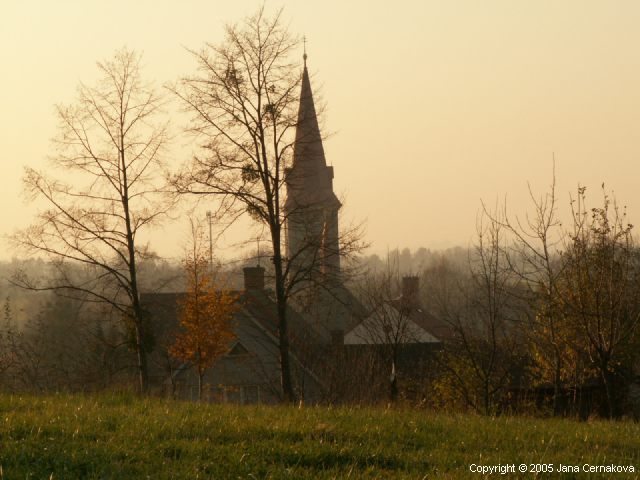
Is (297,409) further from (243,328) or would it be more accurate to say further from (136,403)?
(243,328)

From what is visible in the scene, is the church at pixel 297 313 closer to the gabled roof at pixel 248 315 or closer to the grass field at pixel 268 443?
the gabled roof at pixel 248 315

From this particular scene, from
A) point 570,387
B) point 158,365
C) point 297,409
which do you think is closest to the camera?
point 297,409

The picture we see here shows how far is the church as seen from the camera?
22.0 m

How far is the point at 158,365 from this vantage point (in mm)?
41156

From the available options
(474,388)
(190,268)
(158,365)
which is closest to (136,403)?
(474,388)

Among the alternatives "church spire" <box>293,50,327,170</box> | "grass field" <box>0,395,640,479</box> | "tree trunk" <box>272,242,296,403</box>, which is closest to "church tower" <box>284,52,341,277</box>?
"church spire" <box>293,50,327,170</box>

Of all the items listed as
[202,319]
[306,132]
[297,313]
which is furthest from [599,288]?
[297,313]

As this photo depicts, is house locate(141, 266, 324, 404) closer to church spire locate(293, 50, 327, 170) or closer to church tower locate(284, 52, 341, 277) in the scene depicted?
church tower locate(284, 52, 341, 277)

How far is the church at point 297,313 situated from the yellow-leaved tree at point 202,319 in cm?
97

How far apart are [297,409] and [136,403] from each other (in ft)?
7.14

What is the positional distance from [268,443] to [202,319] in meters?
28.4

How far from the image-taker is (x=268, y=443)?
8539 millimetres

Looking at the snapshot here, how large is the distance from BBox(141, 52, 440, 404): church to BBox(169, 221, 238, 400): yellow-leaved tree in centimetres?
97

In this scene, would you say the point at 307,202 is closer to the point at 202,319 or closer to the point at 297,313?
the point at 202,319
